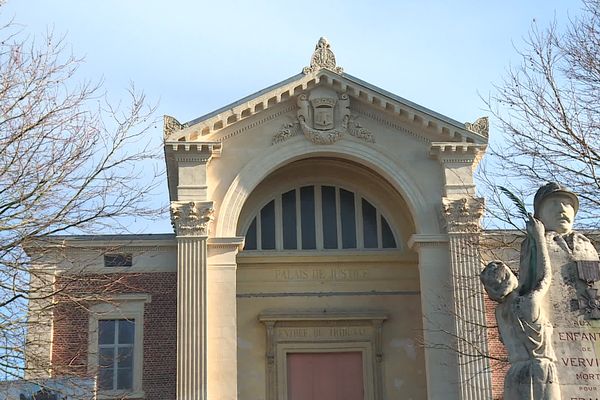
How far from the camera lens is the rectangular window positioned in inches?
1013

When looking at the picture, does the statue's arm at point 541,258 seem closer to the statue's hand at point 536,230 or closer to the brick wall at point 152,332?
the statue's hand at point 536,230

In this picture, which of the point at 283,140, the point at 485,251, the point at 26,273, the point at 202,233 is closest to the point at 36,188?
the point at 26,273

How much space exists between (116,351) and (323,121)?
8583 millimetres

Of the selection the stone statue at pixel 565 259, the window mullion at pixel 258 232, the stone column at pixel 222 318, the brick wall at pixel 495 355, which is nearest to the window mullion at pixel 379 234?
the window mullion at pixel 258 232

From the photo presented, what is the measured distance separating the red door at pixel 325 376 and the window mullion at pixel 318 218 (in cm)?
325

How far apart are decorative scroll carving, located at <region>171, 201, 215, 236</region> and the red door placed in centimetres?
482

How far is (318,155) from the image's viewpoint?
27172 mm

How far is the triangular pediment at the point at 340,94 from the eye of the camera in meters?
26.4

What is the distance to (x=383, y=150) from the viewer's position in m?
27.1

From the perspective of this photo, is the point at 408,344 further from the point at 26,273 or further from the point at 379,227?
the point at 26,273

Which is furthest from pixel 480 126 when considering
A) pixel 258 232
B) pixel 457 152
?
pixel 258 232

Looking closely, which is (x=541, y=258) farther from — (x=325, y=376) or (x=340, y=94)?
(x=325, y=376)

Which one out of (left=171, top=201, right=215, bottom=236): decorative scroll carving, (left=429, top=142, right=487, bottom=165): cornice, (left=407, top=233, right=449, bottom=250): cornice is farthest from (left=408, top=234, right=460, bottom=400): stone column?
(left=171, top=201, right=215, bottom=236): decorative scroll carving

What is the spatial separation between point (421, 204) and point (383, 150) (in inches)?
78.5
